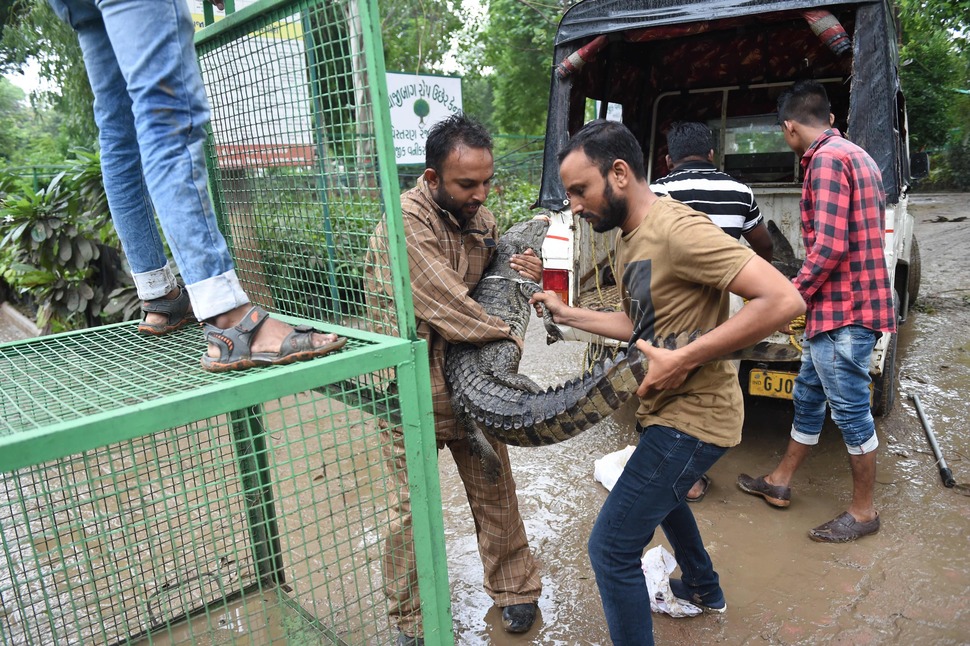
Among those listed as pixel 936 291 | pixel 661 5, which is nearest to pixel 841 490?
pixel 661 5

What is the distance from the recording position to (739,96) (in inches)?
205

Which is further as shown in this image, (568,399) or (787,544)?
(787,544)

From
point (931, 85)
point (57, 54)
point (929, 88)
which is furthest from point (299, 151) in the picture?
point (931, 85)

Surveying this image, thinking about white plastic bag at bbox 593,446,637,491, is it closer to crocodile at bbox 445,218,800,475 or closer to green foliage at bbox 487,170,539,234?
crocodile at bbox 445,218,800,475

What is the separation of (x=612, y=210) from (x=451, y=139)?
22.6 inches

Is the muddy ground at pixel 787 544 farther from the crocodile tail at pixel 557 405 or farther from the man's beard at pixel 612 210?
the man's beard at pixel 612 210

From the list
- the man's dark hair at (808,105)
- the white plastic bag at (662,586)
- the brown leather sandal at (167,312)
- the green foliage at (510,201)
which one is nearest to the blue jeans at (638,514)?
the white plastic bag at (662,586)

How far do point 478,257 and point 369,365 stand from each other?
0.98 metres

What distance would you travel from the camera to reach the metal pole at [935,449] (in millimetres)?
3188

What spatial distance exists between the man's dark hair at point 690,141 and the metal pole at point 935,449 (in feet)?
6.49

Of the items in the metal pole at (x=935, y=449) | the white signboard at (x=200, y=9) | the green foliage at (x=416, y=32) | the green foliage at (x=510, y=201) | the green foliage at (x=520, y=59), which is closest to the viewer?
the white signboard at (x=200, y=9)

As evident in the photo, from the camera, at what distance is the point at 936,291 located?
22.9 feet

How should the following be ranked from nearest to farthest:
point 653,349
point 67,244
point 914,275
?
point 653,349 < point 67,244 < point 914,275

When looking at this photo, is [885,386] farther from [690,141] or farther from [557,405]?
[557,405]
